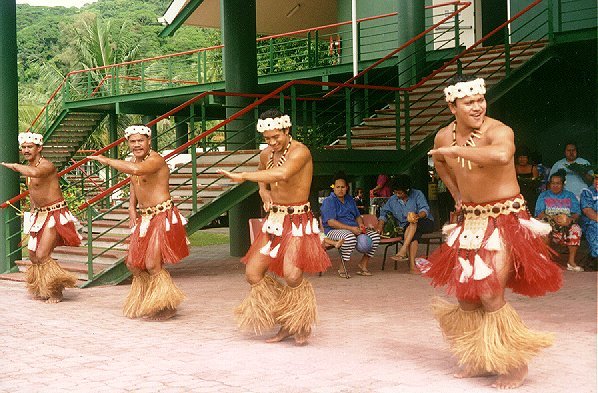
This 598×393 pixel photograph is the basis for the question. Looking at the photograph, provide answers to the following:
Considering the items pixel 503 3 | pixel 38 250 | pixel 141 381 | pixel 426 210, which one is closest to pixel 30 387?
pixel 141 381

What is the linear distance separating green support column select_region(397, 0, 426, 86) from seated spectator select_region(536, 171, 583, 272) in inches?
182

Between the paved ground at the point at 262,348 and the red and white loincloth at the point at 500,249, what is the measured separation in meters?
0.60

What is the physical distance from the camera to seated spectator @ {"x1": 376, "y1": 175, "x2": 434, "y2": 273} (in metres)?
10.8

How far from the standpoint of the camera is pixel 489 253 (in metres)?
5.05

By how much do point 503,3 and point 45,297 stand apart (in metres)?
12.3

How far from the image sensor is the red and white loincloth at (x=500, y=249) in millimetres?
5016

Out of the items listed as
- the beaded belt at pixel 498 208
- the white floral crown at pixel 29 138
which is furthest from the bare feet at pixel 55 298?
the beaded belt at pixel 498 208

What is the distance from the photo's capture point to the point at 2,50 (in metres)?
11.7

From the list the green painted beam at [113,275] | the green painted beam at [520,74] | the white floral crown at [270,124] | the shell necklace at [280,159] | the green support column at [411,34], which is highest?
the green support column at [411,34]

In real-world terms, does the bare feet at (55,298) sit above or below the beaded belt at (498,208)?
below

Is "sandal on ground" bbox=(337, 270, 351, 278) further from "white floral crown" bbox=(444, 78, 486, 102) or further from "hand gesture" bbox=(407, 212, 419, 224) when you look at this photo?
"white floral crown" bbox=(444, 78, 486, 102)

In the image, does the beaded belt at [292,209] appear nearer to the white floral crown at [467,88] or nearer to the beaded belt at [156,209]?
the beaded belt at [156,209]

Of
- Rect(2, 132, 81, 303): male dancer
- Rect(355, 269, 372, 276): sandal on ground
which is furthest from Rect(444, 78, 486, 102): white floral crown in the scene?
Rect(355, 269, 372, 276): sandal on ground

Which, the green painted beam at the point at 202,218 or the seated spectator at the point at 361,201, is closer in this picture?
the green painted beam at the point at 202,218
